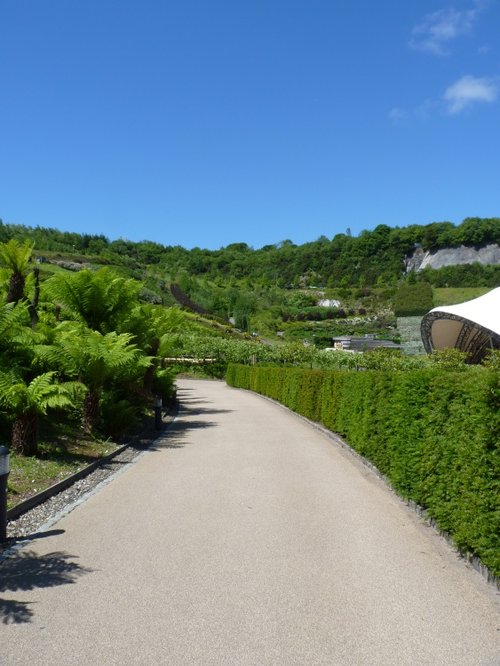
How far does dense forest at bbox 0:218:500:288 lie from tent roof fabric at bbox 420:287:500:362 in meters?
102

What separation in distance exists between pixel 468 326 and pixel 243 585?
48383mm

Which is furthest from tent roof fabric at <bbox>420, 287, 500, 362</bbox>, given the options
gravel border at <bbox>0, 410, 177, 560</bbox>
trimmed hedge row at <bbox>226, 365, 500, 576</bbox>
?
gravel border at <bbox>0, 410, 177, 560</bbox>

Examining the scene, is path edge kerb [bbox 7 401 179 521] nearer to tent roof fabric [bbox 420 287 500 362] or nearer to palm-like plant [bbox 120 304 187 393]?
palm-like plant [bbox 120 304 187 393]

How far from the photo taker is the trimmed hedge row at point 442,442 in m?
4.55

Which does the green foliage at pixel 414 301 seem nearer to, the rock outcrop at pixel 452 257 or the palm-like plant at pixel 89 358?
the rock outcrop at pixel 452 257

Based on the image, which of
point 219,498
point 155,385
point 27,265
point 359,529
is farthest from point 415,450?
point 155,385

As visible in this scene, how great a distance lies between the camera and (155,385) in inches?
831

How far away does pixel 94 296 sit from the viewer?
1391 centimetres

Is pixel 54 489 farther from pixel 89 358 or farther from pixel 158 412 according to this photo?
pixel 158 412

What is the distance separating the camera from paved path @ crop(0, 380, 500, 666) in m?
3.32

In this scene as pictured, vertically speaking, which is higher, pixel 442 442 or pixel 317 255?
pixel 317 255

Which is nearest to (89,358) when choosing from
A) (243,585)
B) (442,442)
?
(442,442)

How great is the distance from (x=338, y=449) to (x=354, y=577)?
764 cm

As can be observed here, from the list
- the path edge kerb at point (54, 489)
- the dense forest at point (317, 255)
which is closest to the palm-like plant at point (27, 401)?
the path edge kerb at point (54, 489)
